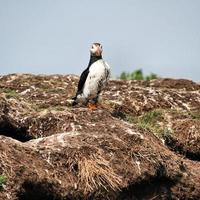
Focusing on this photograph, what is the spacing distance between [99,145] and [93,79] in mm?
3710

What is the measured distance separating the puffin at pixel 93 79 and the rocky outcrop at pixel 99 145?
0.77ft

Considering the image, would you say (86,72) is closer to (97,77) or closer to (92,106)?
(97,77)

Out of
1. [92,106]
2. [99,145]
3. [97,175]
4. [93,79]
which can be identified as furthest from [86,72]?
[97,175]

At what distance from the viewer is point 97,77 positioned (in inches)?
711

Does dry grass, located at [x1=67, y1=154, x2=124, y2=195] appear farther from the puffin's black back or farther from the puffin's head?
the puffin's head

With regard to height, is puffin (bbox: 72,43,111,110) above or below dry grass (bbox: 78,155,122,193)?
above

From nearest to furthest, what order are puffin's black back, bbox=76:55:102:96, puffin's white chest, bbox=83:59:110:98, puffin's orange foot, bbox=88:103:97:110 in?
puffin's orange foot, bbox=88:103:97:110 < puffin's white chest, bbox=83:59:110:98 < puffin's black back, bbox=76:55:102:96

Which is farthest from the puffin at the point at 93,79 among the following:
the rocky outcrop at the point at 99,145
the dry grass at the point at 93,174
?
the dry grass at the point at 93,174

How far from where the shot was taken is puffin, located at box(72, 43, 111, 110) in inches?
711

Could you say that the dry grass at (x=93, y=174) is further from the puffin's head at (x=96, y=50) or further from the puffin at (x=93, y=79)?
the puffin's head at (x=96, y=50)

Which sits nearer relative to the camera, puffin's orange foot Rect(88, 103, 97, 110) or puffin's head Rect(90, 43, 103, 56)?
puffin's orange foot Rect(88, 103, 97, 110)

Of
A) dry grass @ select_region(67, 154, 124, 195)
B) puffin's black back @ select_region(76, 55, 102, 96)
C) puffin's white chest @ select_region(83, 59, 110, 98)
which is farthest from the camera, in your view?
puffin's black back @ select_region(76, 55, 102, 96)

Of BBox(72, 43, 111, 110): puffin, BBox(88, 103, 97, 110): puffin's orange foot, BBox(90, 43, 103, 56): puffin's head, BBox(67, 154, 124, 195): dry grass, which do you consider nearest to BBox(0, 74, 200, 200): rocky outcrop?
BBox(67, 154, 124, 195): dry grass

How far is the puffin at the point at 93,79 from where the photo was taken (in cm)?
1805
